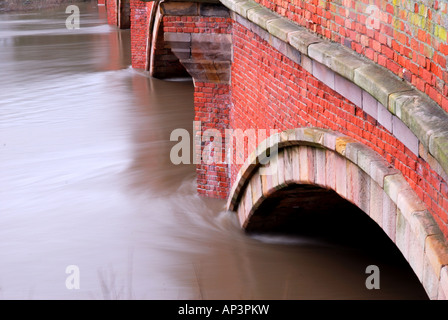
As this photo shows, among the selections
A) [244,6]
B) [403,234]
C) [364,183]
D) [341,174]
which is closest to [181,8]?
[244,6]

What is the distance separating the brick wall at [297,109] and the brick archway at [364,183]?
0.18 feet

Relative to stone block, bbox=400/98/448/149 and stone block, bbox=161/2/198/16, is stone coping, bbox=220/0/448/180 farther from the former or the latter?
stone block, bbox=161/2/198/16

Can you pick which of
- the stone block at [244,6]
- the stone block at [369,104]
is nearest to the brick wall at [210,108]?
the stone block at [244,6]

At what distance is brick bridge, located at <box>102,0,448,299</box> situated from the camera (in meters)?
3.22

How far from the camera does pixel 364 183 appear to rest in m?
4.17

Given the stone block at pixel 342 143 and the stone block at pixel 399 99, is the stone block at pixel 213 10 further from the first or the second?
the stone block at pixel 399 99

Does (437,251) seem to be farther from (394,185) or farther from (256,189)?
(256,189)

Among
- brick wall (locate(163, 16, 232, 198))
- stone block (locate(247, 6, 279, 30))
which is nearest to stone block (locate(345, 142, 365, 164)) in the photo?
stone block (locate(247, 6, 279, 30))

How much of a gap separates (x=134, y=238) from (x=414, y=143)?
464 cm

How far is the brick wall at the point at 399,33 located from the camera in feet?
10.3

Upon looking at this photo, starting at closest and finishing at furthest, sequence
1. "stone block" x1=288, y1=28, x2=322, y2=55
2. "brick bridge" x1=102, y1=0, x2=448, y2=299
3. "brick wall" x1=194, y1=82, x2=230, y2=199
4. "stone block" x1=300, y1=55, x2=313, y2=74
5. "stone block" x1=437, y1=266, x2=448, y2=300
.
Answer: "stone block" x1=437, y1=266, x2=448, y2=300
"brick bridge" x1=102, y1=0, x2=448, y2=299
"stone block" x1=288, y1=28, x2=322, y2=55
"stone block" x1=300, y1=55, x2=313, y2=74
"brick wall" x1=194, y1=82, x2=230, y2=199

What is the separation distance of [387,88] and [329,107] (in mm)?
1232

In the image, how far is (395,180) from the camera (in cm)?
364

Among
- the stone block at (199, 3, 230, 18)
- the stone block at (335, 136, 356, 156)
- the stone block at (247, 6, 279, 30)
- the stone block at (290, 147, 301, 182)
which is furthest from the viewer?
the stone block at (199, 3, 230, 18)
